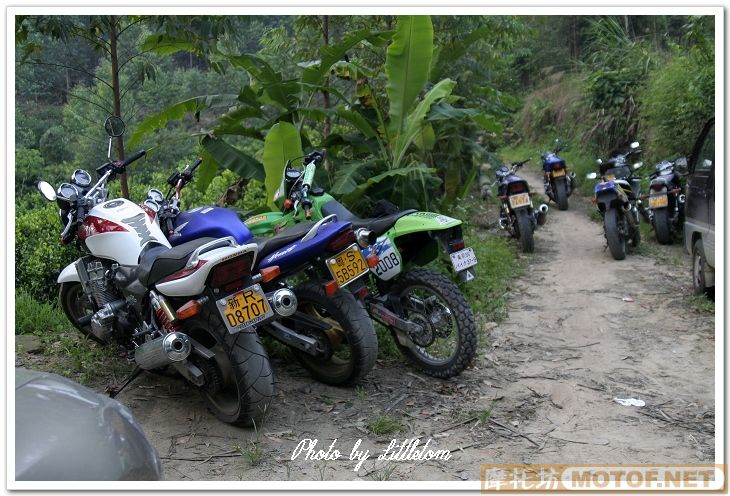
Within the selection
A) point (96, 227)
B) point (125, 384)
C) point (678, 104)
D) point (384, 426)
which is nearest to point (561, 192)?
point (678, 104)

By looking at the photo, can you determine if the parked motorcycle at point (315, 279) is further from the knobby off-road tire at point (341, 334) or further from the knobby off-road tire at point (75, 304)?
the knobby off-road tire at point (75, 304)

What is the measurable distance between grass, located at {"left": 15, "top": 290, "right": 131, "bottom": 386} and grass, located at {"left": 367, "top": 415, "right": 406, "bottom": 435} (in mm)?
1723

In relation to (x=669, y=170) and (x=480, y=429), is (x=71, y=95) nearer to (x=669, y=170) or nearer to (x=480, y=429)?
(x=480, y=429)

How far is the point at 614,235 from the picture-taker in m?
8.27

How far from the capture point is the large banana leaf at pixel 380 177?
548 centimetres

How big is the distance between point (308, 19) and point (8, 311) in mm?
5647

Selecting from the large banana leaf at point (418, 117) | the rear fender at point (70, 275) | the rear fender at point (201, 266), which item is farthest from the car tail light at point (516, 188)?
the rear fender at point (201, 266)

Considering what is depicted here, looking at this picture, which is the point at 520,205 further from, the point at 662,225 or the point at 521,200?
the point at 662,225

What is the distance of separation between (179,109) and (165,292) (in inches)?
111

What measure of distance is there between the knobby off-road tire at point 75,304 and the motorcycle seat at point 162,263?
116 cm

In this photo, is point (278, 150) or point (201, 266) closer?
point (201, 266)

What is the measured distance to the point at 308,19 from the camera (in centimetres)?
806

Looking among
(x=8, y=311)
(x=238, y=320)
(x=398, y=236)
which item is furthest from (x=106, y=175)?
(x=398, y=236)

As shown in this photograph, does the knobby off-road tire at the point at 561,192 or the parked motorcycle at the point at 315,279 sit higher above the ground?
the parked motorcycle at the point at 315,279
